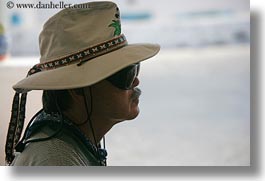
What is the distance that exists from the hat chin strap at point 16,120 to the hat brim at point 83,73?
0.35ft

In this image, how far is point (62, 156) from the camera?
0.87 meters

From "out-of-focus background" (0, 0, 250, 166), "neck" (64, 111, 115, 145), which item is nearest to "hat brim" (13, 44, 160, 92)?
"neck" (64, 111, 115, 145)

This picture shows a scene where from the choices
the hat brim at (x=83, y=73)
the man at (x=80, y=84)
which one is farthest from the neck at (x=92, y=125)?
the hat brim at (x=83, y=73)

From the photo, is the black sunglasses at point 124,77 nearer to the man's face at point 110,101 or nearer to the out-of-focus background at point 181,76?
the man's face at point 110,101

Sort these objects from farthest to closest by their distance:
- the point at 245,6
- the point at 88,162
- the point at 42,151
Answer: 1. the point at 245,6
2. the point at 88,162
3. the point at 42,151

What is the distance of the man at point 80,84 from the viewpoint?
0.87m

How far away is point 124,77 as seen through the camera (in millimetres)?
925

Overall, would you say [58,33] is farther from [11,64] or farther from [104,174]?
[104,174]

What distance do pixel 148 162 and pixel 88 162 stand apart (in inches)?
9.4

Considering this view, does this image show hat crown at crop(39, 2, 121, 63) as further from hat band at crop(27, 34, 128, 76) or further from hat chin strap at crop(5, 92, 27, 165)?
hat chin strap at crop(5, 92, 27, 165)

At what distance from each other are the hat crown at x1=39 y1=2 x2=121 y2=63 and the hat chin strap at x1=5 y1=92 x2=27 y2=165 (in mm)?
134

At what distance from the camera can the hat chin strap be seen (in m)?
1.00

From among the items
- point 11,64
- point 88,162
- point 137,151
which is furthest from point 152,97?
point 11,64

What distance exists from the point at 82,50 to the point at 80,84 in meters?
0.08
